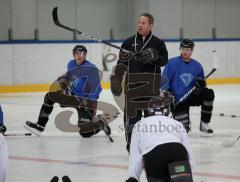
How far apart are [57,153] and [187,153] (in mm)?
3618

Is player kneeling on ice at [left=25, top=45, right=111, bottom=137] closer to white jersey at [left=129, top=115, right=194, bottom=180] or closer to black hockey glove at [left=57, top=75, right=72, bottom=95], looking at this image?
black hockey glove at [left=57, top=75, right=72, bottom=95]

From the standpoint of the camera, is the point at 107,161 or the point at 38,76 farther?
the point at 38,76

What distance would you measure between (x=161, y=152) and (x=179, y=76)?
4460 mm

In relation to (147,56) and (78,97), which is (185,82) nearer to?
(78,97)

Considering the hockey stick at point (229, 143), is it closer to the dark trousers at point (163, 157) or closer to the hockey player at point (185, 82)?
the hockey player at point (185, 82)

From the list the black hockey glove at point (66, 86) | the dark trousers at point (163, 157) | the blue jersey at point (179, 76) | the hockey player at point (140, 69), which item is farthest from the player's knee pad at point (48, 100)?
the dark trousers at point (163, 157)

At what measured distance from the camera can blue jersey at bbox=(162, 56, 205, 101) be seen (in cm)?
910

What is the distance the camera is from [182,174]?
4.65 meters

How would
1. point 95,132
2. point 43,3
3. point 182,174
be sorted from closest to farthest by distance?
point 182,174 < point 95,132 < point 43,3

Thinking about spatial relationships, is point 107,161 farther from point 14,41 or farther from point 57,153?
point 14,41

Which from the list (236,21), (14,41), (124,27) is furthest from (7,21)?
(236,21)

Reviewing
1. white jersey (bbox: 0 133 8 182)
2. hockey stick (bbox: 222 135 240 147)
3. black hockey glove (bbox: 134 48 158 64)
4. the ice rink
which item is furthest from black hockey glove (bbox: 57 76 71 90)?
white jersey (bbox: 0 133 8 182)

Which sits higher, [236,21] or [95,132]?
[236,21]

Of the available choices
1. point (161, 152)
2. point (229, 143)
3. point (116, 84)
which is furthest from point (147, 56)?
point (161, 152)
